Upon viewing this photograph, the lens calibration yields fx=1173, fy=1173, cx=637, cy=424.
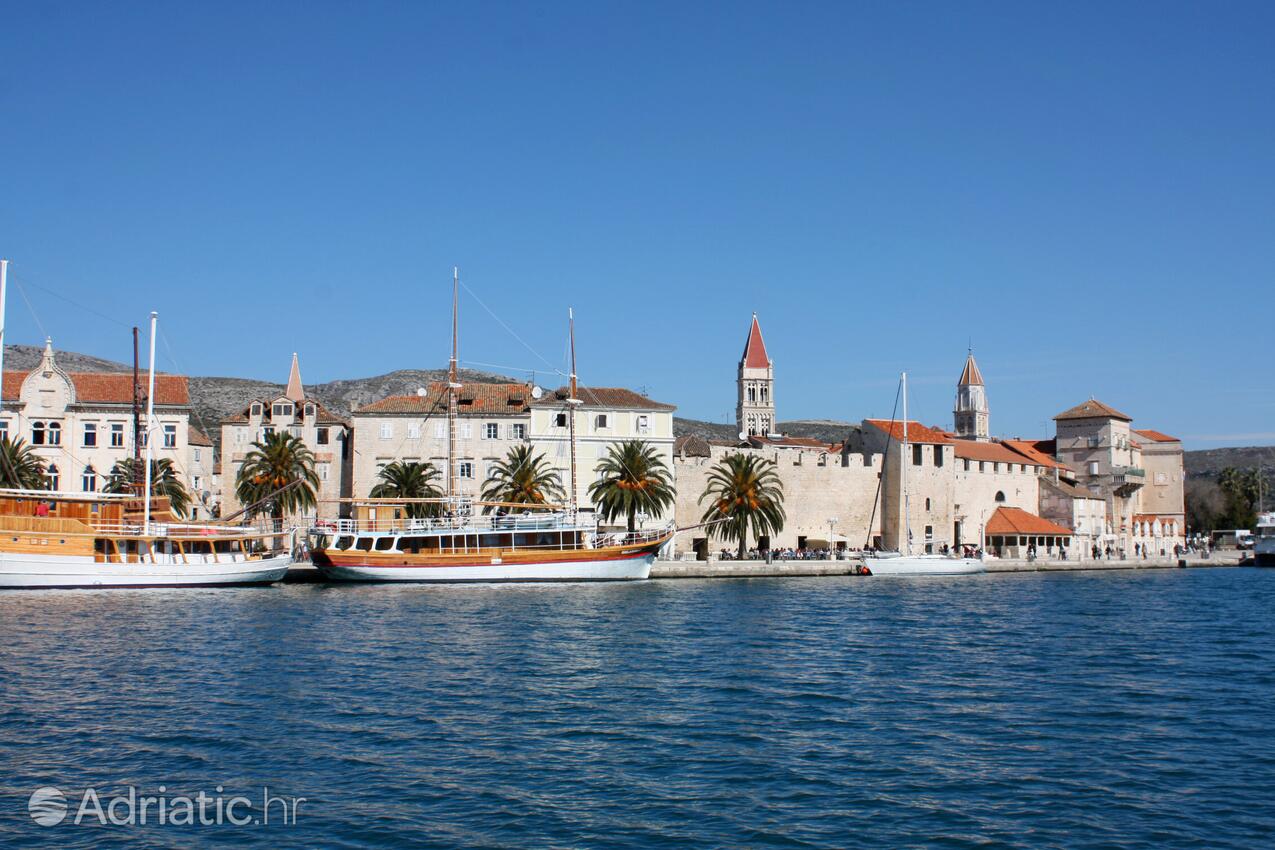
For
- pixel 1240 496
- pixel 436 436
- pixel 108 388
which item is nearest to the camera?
pixel 108 388

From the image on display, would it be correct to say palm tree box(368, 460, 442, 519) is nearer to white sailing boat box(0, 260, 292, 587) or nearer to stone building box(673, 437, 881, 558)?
white sailing boat box(0, 260, 292, 587)

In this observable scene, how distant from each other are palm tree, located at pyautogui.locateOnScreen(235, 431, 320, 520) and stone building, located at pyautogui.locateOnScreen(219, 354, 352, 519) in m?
5.32

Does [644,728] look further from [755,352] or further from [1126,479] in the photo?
[755,352]

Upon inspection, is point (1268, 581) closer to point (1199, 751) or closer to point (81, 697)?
point (1199, 751)

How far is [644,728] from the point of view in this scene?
62.8ft

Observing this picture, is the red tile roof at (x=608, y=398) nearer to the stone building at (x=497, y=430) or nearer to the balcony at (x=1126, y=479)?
the stone building at (x=497, y=430)

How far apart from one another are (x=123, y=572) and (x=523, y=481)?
17805 mm

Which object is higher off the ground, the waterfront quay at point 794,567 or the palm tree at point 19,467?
the palm tree at point 19,467

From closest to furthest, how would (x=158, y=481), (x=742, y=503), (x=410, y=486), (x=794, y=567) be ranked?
1. (x=158, y=481)
2. (x=410, y=486)
3. (x=794, y=567)
4. (x=742, y=503)

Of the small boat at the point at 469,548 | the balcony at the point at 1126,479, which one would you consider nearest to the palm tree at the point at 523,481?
the small boat at the point at 469,548

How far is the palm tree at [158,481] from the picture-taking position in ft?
177

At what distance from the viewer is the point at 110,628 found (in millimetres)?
30891

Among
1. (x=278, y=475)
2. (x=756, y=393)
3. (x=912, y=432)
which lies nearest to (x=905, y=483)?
(x=912, y=432)

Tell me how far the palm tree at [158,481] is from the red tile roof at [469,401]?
9.43 meters
